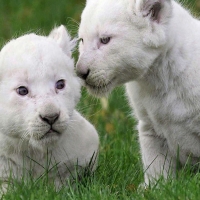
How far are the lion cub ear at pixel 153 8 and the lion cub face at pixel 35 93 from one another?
2.87 ft

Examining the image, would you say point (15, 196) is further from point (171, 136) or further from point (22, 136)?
point (171, 136)

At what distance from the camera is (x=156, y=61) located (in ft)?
23.5

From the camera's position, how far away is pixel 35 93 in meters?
6.56

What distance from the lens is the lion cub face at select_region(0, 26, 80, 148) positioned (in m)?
6.48

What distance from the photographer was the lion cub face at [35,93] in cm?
648

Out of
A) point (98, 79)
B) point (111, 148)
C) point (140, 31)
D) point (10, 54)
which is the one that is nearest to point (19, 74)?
point (10, 54)

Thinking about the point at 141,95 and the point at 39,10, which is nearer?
the point at 141,95

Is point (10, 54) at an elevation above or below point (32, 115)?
above

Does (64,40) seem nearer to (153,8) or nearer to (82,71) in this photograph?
(82,71)

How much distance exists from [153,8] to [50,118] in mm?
1494

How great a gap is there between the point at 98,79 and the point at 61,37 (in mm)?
672

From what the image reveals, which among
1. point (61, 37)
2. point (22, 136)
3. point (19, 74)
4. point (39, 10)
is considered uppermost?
point (39, 10)

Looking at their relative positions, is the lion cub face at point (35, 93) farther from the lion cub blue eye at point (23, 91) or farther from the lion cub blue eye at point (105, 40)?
the lion cub blue eye at point (105, 40)

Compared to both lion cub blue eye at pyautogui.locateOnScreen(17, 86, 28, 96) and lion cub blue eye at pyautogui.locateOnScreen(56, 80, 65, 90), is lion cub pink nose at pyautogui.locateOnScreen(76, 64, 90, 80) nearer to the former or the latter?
lion cub blue eye at pyautogui.locateOnScreen(56, 80, 65, 90)
